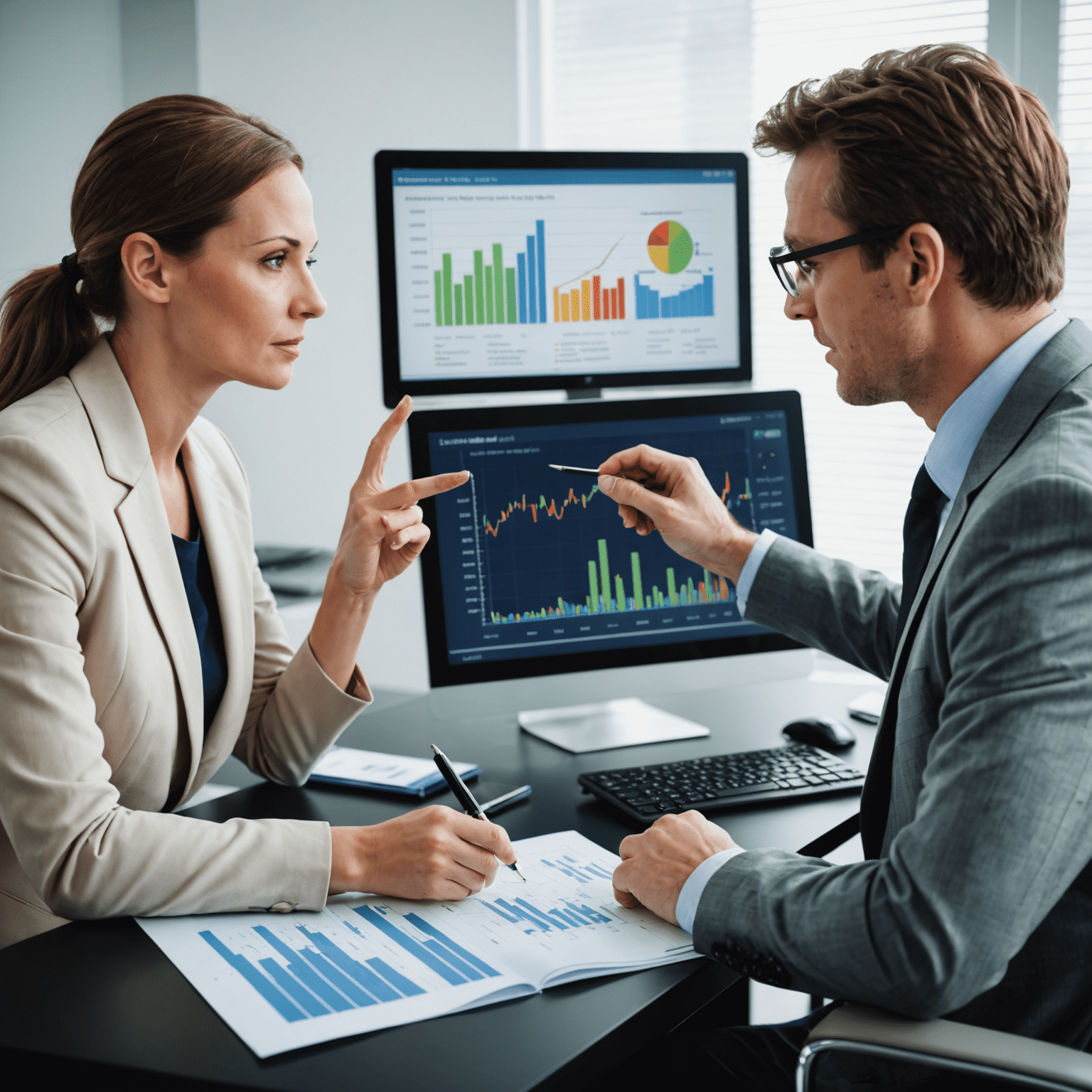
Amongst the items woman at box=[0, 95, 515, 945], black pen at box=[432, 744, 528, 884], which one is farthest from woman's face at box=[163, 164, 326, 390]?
black pen at box=[432, 744, 528, 884]

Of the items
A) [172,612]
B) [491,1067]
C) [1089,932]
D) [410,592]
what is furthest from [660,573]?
[410,592]

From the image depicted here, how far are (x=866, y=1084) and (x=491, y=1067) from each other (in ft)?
1.38

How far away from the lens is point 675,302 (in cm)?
182

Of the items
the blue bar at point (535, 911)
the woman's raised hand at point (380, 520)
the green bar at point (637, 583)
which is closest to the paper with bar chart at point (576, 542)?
the green bar at point (637, 583)

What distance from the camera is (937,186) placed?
1.11m

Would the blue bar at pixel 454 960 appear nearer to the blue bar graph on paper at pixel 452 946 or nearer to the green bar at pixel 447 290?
the blue bar graph on paper at pixel 452 946

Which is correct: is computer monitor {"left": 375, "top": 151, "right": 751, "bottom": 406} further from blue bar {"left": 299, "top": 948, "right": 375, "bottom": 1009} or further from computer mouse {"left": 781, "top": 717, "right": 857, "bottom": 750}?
blue bar {"left": 299, "top": 948, "right": 375, "bottom": 1009}

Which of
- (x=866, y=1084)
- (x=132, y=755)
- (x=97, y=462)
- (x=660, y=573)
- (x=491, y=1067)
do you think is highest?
(x=97, y=462)

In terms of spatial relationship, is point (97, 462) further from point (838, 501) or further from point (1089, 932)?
point (838, 501)

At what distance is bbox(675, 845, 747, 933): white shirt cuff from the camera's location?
1.02 m

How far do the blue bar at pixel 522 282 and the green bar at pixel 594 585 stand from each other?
427mm

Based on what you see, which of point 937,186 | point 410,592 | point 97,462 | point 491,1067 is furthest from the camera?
point 410,592

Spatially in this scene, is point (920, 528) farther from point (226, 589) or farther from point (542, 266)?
point (226, 589)

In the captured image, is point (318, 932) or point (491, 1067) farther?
point (318, 932)
